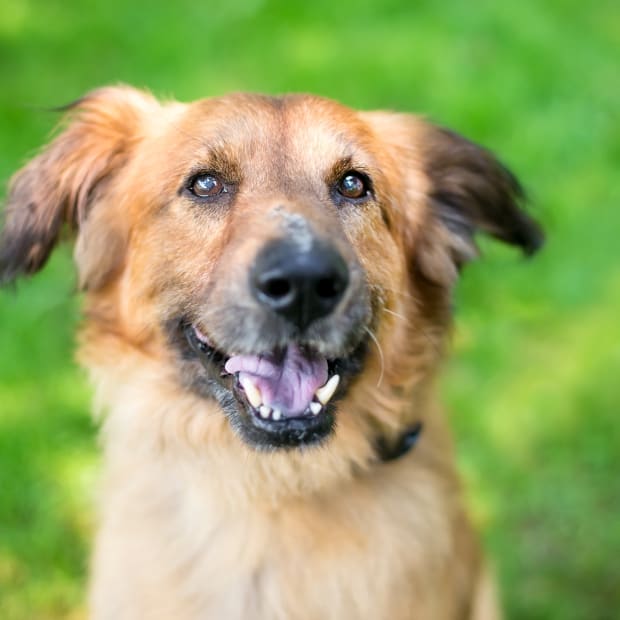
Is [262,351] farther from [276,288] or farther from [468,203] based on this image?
[468,203]

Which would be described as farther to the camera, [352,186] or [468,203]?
[468,203]

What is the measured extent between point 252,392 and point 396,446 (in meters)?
0.65

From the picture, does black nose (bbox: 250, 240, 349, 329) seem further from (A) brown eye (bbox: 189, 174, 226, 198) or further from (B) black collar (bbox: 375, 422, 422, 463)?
(B) black collar (bbox: 375, 422, 422, 463)

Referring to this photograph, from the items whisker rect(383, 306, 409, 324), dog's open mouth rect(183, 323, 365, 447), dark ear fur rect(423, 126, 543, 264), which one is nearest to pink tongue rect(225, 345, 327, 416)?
dog's open mouth rect(183, 323, 365, 447)

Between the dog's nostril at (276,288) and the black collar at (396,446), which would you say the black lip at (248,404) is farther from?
the dog's nostril at (276,288)

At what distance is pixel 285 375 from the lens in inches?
110

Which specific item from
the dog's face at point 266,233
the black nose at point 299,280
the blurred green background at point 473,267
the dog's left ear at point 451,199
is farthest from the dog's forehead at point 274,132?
the blurred green background at point 473,267

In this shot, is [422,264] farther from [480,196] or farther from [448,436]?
[448,436]

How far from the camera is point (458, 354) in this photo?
517 cm

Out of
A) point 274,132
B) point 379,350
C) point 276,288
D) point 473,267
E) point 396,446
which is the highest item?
point 274,132

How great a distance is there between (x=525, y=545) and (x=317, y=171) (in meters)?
2.42

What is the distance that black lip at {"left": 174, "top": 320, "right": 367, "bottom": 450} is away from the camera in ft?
8.92

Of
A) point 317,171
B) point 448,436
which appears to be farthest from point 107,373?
point 448,436

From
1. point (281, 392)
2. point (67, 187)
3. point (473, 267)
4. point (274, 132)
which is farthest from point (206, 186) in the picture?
point (473, 267)
